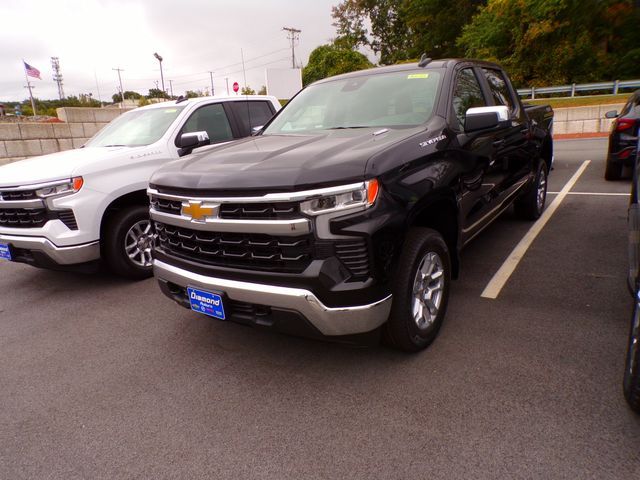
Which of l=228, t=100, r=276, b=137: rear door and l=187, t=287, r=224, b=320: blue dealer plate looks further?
l=228, t=100, r=276, b=137: rear door

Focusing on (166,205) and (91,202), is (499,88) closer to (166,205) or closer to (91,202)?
(166,205)

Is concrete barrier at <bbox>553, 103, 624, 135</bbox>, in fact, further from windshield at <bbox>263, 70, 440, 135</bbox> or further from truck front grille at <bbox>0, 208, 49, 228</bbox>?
truck front grille at <bbox>0, 208, 49, 228</bbox>

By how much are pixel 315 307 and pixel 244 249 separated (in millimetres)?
549

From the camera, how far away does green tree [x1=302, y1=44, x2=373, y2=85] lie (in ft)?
126

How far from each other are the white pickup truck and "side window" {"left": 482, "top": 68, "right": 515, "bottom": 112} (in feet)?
9.28

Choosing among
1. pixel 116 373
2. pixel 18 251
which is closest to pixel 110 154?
pixel 18 251

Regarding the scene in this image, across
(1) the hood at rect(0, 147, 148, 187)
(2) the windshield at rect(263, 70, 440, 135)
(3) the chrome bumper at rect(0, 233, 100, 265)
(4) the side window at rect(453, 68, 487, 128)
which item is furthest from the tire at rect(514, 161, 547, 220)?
(3) the chrome bumper at rect(0, 233, 100, 265)

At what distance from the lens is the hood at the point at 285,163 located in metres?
2.35

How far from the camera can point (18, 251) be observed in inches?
170

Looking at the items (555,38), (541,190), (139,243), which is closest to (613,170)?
(541,190)

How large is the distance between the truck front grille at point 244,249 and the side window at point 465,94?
182 centimetres

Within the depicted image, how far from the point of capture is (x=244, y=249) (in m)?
2.54

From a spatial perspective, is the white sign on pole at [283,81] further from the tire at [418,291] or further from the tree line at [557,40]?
the tire at [418,291]

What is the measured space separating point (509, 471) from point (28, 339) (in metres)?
3.66
